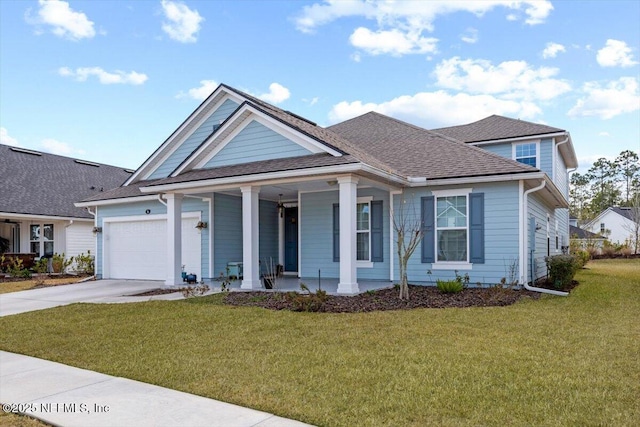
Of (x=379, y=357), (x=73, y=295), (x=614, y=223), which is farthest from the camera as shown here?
(x=614, y=223)

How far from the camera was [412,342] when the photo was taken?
6074mm

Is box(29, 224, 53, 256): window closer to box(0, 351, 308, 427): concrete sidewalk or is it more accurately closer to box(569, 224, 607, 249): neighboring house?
box(0, 351, 308, 427): concrete sidewalk

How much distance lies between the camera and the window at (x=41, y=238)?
2198 centimetres

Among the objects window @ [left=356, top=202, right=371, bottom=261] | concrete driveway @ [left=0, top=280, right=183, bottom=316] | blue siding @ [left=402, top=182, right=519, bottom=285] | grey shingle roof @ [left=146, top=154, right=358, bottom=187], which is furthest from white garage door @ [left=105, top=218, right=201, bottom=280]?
blue siding @ [left=402, top=182, right=519, bottom=285]

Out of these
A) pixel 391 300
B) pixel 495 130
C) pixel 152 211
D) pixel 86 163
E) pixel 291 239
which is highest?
pixel 495 130

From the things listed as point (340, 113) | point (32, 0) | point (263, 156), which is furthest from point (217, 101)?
point (340, 113)

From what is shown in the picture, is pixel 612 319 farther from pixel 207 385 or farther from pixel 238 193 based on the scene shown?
pixel 238 193

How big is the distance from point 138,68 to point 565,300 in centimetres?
1645

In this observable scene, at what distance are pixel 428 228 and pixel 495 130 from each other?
8.93 meters

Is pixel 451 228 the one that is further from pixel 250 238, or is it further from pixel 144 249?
pixel 144 249

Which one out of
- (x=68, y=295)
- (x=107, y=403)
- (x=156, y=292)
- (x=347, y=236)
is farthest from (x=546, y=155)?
(x=107, y=403)

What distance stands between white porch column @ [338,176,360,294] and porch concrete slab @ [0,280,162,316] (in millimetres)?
5303

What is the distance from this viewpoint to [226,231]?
1484cm

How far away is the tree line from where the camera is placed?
55.9 meters
